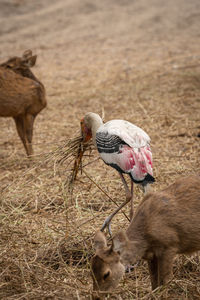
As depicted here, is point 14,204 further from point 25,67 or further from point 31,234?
→ point 25,67

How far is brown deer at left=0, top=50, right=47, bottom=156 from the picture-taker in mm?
6805

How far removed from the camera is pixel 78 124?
27.8 ft

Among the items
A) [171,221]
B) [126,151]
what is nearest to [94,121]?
[126,151]

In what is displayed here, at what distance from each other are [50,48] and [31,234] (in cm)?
1316

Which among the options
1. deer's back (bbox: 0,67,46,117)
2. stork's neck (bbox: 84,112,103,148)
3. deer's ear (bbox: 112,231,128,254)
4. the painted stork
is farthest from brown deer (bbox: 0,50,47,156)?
deer's ear (bbox: 112,231,128,254)

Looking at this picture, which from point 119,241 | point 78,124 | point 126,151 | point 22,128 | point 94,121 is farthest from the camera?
point 78,124

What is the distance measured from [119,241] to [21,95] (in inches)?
165

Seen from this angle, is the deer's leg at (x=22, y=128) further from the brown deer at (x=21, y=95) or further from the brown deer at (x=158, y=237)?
the brown deer at (x=158, y=237)

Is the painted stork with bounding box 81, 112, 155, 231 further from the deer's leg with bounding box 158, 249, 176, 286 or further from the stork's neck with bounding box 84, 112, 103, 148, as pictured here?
the deer's leg with bounding box 158, 249, 176, 286

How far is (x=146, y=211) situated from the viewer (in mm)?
3484

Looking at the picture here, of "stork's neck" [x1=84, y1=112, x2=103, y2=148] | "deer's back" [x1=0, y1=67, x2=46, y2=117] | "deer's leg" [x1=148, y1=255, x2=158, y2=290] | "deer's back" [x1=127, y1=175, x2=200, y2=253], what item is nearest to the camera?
"deer's back" [x1=127, y1=175, x2=200, y2=253]

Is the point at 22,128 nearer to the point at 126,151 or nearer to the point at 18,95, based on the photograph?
the point at 18,95

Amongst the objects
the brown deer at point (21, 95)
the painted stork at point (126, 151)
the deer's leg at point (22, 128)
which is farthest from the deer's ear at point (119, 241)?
the deer's leg at point (22, 128)

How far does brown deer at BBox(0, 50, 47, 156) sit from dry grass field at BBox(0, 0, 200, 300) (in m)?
0.50
